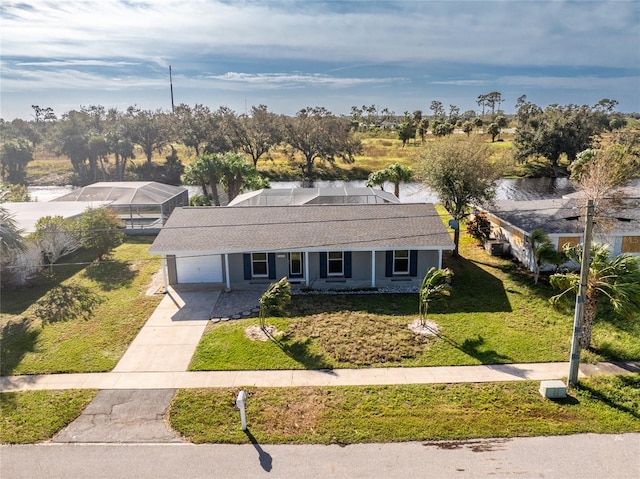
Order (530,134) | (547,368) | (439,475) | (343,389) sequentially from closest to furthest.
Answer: (439,475)
(343,389)
(547,368)
(530,134)

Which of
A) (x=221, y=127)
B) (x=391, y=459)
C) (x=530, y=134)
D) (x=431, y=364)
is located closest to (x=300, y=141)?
(x=221, y=127)

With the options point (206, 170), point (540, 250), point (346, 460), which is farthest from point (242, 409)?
point (206, 170)

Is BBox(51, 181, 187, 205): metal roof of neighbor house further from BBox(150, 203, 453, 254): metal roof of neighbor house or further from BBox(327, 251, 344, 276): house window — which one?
BBox(327, 251, 344, 276): house window

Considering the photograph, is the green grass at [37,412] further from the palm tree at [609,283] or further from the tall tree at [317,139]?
the tall tree at [317,139]

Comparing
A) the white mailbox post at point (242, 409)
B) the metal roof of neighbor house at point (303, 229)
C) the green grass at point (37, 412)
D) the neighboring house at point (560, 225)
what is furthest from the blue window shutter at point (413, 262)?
the green grass at point (37, 412)

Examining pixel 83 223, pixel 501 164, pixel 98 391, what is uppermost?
pixel 501 164

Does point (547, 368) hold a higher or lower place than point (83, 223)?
lower

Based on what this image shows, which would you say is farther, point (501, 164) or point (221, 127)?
point (221, 127)

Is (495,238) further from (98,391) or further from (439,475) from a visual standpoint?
(98,391)

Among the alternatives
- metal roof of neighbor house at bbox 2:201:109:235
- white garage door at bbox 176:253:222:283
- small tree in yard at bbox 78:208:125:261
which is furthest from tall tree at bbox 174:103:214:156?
white garage door at bbox 176:253:222:283
